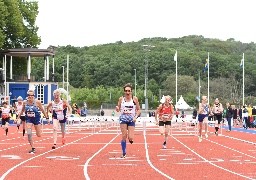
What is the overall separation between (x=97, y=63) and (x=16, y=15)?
201ft

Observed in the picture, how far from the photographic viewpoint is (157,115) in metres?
25.6

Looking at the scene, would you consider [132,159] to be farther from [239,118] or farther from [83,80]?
[83,80]

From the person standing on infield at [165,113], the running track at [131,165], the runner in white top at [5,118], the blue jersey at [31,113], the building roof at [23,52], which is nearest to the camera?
the running track at [131,165]

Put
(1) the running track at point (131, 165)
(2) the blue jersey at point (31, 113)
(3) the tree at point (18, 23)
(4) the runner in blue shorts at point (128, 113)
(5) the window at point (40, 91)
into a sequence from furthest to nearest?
(5) the window at point (40, 91), (3) the tree at point (18, 23), (2) the blue jersey at point (31, 113), (4) the runner in blue shorts at point (128, 113), (1) the running track at point (131, 165)

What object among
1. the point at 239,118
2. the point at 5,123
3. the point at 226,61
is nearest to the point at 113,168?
the point at 5,123

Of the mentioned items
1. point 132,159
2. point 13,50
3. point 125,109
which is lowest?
point 132,159

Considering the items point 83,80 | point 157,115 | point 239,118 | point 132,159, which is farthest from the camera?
point 83,80

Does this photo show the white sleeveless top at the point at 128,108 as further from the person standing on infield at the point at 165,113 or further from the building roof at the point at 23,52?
the building roof at the point at 23,52

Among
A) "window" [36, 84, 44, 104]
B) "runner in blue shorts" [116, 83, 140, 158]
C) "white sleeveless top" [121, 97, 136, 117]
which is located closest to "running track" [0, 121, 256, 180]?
"runner in blue shorts" [116, 83, 140, 158]

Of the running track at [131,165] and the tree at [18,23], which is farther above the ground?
the tree at [18,23]

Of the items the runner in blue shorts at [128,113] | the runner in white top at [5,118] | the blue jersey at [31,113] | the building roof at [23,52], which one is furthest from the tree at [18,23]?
the runner in blue shorts at [128,113]

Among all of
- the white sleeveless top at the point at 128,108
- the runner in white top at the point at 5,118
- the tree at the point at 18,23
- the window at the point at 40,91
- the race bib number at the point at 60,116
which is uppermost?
the tree at the point at 18,23

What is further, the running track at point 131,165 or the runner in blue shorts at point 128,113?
the runner in blue shorts at point 128,113

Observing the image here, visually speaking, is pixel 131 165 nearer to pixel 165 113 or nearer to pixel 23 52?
pixel 165 113
